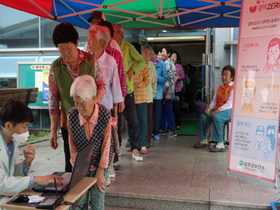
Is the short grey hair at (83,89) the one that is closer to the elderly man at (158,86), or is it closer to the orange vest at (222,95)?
the orange vest at (222,95)

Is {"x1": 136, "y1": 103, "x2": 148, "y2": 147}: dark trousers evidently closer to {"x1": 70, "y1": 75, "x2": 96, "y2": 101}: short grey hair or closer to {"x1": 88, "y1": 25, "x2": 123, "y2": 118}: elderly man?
{"x1": 88, "y1": 25, "x2": 123, "y2": 118}: elderly man

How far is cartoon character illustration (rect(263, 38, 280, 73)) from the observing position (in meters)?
3.80

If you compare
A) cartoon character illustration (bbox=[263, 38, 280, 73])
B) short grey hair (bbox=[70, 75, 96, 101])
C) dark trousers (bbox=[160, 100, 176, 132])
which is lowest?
dark trousers (bbox=[160, 100, 176, 132])

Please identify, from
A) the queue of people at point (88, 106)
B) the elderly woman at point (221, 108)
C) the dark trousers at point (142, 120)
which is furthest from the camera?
the elderly woman at point (221, 108)

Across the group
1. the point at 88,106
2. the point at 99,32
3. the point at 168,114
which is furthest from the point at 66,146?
the point at 168,114

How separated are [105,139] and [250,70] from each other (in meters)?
2.18

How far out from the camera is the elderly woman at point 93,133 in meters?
2.65

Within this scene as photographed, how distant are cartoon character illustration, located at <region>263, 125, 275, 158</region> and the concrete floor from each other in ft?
1.50

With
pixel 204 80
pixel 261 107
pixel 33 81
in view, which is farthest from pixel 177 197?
pixel 33 81

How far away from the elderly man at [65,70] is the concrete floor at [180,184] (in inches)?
40.2

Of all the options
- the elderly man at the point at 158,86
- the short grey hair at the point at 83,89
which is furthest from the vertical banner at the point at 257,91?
the elderly man at the point at 158,86

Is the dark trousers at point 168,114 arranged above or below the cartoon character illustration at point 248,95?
below

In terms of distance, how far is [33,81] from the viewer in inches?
308

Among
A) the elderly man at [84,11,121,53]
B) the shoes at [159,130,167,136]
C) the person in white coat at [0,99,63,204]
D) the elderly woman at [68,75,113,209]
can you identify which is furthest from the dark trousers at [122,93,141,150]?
the person in white coat at [0,99,63,204]
